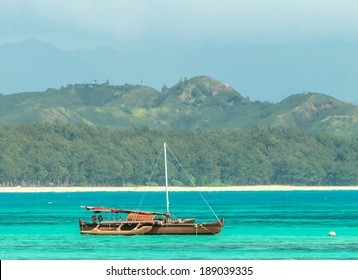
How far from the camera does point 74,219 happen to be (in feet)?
506

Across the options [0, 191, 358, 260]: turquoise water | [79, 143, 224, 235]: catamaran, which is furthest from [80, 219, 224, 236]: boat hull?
[0, 191, 358, 260]: turquoise water

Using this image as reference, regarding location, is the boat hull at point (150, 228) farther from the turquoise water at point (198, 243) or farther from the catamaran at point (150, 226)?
the turquoise water at point (198, 243)

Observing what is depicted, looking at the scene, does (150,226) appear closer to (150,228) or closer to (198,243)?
(150,228)

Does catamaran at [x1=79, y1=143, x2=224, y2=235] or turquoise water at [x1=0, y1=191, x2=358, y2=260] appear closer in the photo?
turquoise water at [x1=0, y1=191, x2=358, y2=260]

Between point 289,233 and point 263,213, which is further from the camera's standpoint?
point 263,213

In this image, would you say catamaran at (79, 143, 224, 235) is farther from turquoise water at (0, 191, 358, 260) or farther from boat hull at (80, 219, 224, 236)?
turquoise water at (0, 191, 358, 260)

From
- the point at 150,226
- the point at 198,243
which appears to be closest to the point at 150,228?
the point at 150,226

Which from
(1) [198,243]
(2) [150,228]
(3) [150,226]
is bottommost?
(1) [198,243]

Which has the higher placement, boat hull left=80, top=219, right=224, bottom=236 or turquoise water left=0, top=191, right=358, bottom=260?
boat hull left=80, top=219, right=224, bottom=236

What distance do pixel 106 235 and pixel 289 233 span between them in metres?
21.4

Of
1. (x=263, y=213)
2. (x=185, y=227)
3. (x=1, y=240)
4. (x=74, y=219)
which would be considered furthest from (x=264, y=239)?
(x=263, y=213)

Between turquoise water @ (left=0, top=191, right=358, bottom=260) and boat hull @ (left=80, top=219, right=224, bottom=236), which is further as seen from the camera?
boat hull @ (left=80, top=219, right=224, bottom=236)

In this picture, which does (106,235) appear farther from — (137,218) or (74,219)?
(74,219)

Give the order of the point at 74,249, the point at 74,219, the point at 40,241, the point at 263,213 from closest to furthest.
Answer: the point at 74,249 < the point at 40,241 < the point at 74,219 < the point at 263,213
